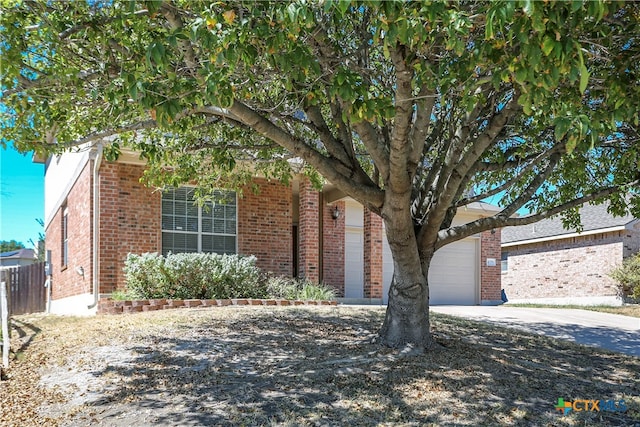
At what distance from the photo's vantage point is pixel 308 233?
1358 centimetres

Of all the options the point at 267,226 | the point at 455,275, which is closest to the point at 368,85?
the point at 267,226

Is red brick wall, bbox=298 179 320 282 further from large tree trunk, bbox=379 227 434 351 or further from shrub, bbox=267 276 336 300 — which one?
large tree trunk, bbox=379 227 434 351

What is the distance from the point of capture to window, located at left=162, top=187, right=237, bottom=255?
12.6 m

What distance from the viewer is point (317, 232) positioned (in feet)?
45.2

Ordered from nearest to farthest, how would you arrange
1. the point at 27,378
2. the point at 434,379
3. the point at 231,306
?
the point at 434,379
the point at 27,378
the point at 231,306

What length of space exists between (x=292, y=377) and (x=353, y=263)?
33.9 ft

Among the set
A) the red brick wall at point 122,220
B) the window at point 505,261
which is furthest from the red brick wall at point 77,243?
the window at point 505,261

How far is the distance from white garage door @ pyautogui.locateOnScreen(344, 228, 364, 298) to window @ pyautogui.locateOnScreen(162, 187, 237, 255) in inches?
152

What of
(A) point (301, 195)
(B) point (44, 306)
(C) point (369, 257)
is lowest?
(B) point (44, 306)

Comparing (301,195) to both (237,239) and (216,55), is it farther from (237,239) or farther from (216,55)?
(216,55)

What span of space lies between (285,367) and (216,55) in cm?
347

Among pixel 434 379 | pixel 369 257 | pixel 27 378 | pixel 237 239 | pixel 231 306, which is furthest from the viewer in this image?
pixel 369 257

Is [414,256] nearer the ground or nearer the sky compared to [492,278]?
nearer the sky

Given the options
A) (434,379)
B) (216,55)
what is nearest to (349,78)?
(216,55)
